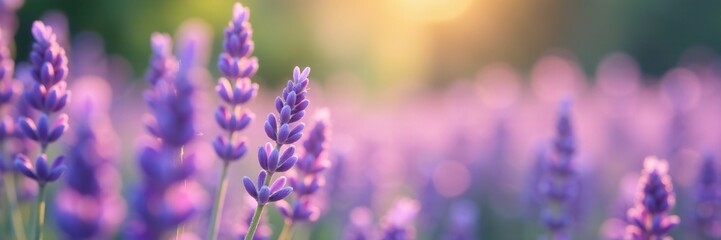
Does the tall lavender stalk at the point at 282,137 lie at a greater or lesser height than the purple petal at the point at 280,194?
greater

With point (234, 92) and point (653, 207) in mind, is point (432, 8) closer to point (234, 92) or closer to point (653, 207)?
point (653, 207)

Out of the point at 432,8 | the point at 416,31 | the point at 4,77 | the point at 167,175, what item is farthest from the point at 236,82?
the point at 432,8

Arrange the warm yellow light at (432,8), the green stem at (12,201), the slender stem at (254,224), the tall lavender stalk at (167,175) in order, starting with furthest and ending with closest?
the warm yellow light at (432,8)
the green stem at (12,201)
the slender stem at (254,224)
the tall lavender stalk at (167,175)

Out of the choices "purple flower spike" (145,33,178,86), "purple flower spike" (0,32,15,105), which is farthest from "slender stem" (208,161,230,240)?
"purple flower spike" (0,32,15,105)

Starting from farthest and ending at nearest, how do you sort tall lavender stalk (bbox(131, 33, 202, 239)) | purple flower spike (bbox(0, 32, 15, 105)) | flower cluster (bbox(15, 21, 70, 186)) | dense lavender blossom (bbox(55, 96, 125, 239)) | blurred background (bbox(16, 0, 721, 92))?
1. blurred background (bbox(16, 0, 721, 92))
2. purple flower spike (bbox(0, 32, 15, 105))
3. flower cluster (bbox(15, 21, 70, 186))
4. dense lavender blossom (bbox(55, 96, 125, 239))
5. tall lavender stalk (bbox(131, 33, 202, 239))

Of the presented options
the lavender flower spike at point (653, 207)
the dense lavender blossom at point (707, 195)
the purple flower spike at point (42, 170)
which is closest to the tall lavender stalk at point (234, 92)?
the purple flower spike at point (42, 170)

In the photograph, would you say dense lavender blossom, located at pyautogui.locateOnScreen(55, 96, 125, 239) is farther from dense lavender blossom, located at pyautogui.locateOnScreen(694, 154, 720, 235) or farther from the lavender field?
dense lavender blossom, located at pyautogui.locateOnScreen(694, 154, 720, 235)

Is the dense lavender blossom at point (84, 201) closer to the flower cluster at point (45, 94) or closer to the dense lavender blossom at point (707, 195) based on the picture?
the flower cluster at point (45, 94)

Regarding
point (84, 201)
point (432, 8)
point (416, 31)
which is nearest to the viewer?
point (84, 201)
